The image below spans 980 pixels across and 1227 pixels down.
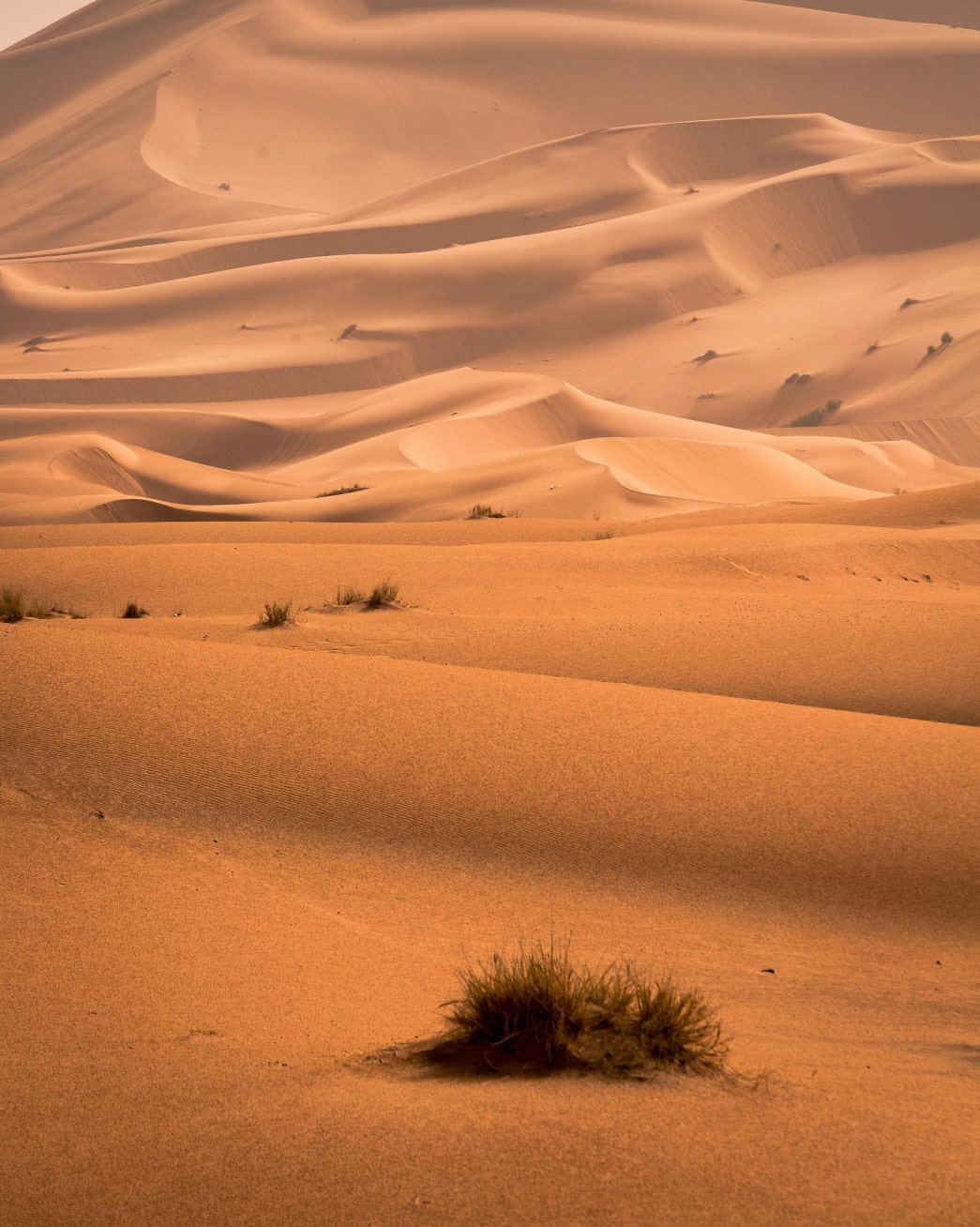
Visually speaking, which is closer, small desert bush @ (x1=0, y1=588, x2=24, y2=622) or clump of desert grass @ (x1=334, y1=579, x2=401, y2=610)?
small desert bush @ (x1=0, y1=588, x2=24, y2=622)

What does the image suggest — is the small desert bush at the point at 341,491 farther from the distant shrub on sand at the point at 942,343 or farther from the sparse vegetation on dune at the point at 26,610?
the distant shrub on sand at the point at 942,343

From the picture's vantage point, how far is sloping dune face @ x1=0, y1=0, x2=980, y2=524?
32.3 metres

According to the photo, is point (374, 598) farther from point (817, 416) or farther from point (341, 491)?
point (817, 416)

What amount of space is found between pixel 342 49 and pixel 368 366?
2690 inches

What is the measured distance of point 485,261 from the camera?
61.1m

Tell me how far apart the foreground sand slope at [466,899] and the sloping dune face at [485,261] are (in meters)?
14.7

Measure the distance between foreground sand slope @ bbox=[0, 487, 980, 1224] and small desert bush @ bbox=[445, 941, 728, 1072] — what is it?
0.14m

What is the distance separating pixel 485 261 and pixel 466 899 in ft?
191

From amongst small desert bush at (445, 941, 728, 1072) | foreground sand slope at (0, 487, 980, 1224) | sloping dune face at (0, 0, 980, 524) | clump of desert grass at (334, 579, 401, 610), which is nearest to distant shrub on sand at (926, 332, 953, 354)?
sloping dune face at (0, 0, 980, 524)

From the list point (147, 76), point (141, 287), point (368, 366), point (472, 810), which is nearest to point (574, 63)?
point (147, 76)

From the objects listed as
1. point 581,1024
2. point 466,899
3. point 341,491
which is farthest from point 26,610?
point 341,491

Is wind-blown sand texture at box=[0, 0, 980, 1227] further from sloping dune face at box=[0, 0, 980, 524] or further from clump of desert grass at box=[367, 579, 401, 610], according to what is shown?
sloping dune face at box=[0, 0, 980, 524]

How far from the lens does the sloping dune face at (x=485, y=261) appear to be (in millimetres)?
32281

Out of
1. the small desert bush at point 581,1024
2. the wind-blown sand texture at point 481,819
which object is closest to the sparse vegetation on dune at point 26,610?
the wind-blown sand texture at point 481,819
